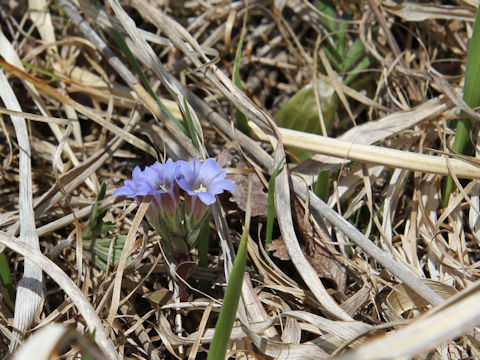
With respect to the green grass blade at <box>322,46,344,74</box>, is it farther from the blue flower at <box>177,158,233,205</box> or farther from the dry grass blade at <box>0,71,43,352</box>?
the dry grass blade at <box>0,71,43,352</box>

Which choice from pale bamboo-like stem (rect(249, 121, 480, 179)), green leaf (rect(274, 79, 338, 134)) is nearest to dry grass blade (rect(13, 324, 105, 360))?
pale bamboo-like stem (rect(249, 121, 480, 179))

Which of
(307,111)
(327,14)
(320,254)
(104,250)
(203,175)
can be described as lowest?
(320,254)

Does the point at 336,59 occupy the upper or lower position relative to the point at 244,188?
upper

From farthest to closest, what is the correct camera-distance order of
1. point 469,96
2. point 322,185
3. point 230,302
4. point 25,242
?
point 469,96
point 322,185
point 25,242
point 230,302

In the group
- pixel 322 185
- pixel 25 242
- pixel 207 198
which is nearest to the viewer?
pixel 207 198

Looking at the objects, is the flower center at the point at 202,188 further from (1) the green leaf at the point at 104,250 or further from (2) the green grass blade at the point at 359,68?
(2) the green grass blade at the point at 359,68

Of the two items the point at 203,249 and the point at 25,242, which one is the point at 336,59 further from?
the point at 25,242

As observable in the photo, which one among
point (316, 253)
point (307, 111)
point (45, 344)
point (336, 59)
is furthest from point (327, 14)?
point (45, 344)
